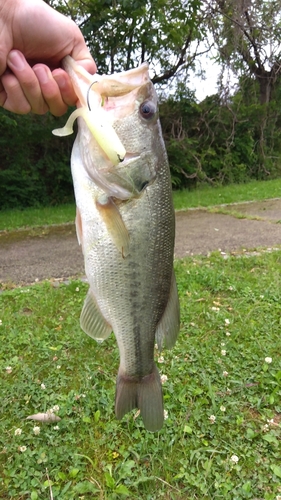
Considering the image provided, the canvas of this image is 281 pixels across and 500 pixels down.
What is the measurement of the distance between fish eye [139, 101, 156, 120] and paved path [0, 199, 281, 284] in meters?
3.32

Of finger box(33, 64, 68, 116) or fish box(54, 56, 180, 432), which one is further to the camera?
finger box(33, 64, 68, 116)

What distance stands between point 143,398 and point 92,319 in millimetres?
402

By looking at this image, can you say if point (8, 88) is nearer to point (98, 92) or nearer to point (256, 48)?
point (98, 92)

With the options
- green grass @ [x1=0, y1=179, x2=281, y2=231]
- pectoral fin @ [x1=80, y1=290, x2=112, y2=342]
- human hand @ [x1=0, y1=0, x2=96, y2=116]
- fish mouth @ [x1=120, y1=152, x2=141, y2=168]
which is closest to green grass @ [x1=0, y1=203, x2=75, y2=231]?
green grass @ [x1=0, y1=179, x2=281, y2=231]

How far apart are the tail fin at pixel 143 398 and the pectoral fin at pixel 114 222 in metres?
0.59

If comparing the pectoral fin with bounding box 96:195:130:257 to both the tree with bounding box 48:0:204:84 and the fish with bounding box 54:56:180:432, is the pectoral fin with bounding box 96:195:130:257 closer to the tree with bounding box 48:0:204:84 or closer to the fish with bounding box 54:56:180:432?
the fish with bounding box 54:56:180:432

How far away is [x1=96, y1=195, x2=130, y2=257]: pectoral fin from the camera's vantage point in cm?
152

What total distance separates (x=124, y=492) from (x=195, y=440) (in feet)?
1.66

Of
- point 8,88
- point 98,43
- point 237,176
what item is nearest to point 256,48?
point 237,176

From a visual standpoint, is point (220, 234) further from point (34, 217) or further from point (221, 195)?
point (221, 195)

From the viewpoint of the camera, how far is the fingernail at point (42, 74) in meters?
1.76

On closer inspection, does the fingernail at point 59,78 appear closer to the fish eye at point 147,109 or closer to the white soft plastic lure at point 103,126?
the white soft plastic lure at point 103,126

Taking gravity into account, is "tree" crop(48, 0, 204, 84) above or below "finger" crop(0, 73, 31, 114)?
above

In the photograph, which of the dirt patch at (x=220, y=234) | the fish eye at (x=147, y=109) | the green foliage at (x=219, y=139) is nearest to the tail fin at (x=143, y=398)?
the fish eye at (x=147, y=109)
